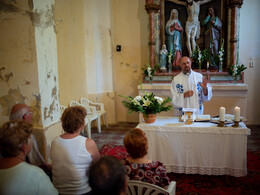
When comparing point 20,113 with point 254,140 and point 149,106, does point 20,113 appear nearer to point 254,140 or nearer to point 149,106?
point 149,106

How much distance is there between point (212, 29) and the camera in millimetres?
6164

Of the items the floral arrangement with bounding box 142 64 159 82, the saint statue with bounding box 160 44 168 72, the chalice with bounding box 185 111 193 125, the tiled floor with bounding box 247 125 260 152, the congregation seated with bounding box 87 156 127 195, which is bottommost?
the tiled floor with bounding box 247 125 260 152

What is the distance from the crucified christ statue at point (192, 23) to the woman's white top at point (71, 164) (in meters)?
5.10

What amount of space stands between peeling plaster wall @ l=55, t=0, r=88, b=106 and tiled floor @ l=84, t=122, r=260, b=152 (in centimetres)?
116

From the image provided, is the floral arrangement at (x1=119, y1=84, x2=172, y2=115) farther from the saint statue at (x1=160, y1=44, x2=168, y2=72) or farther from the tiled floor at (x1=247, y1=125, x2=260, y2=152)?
the saint statue at (x1=160, y1=44, x2=168, y2=72)

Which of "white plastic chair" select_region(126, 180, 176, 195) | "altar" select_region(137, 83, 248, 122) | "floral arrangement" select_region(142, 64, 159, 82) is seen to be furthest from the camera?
"floral arrangement" select_region(142, 64, 159, 82)

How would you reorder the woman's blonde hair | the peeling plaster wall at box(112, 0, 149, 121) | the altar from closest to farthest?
the woman's blonde hair, the altar, the peeling plaster wall at box(112, 0, 149, 121)

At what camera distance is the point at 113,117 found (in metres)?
6.95

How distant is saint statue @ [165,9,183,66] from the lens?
6309 millimetres

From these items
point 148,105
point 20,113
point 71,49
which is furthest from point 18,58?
point 71,49

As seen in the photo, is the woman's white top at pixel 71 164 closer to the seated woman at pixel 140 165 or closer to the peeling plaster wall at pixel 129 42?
the seated woman at pixel 140 165

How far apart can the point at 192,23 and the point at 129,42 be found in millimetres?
1798

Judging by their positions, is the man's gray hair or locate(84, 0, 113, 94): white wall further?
locate(84, 0, 113, 94): white wall

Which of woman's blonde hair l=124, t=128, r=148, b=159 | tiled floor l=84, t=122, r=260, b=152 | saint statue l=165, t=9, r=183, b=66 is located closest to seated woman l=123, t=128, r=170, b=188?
woman's blonde hair l=124, t=128, r=148, b=159
